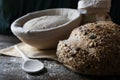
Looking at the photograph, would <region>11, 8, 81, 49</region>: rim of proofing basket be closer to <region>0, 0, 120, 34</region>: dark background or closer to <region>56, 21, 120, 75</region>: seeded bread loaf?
<region>56, 21, 120, 75</region>: seeded bread loaf

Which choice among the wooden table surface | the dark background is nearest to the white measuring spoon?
the wooden table surface

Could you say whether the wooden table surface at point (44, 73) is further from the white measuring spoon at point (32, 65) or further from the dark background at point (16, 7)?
the dark background at point (16, 7)

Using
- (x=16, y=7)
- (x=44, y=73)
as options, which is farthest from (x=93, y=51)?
(x=16, y=7)

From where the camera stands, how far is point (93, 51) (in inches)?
27.4

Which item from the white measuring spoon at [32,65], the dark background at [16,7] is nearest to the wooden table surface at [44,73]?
the white measuring spoon at [32,65]

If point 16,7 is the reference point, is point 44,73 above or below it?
below

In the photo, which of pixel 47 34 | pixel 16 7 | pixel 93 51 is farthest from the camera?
pixel 16 7

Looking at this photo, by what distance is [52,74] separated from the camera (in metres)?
0.73

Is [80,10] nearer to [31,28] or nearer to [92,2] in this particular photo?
[92,2]

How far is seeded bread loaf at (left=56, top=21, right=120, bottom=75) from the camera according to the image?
68 centimetres

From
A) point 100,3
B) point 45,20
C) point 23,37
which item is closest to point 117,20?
point 100,3

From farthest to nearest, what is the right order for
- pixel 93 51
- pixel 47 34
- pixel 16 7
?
1. pixel 16 7
2. pixel 47 34
3. pixel 93 51

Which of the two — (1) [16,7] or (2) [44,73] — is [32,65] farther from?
(1) [16,7]

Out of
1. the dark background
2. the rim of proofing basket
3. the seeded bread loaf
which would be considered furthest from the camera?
the dark background
